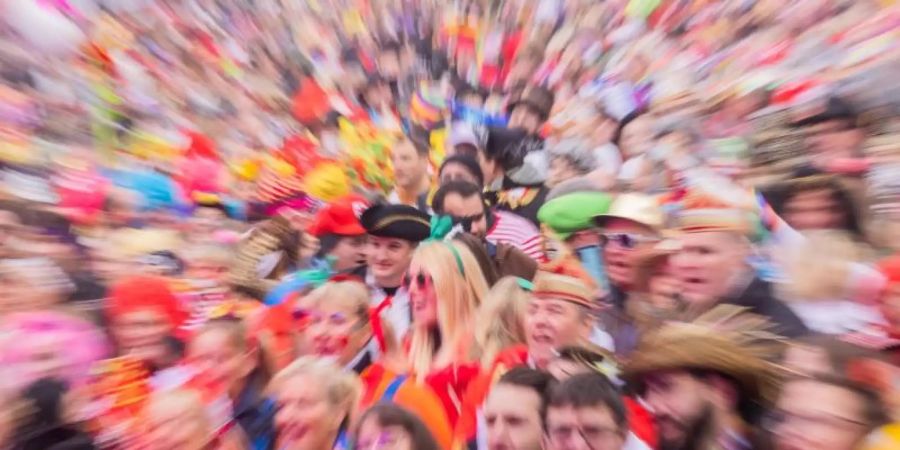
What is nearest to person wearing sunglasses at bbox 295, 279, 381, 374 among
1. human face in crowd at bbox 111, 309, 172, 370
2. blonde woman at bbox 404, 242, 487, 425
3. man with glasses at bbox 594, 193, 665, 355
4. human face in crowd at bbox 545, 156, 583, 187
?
blonde woman at bbox 404, 242, 487, 425

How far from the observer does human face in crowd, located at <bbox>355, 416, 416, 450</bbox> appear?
4.22 ft

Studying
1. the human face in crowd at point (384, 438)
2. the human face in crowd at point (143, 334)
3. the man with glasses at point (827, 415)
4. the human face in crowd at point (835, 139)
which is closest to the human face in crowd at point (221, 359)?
the human face in crowd at point (143, 334)

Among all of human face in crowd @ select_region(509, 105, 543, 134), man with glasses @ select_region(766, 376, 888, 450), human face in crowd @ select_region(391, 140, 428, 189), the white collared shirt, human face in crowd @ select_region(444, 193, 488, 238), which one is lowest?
man with glasses @ select_region(766, 376, 888, 450)

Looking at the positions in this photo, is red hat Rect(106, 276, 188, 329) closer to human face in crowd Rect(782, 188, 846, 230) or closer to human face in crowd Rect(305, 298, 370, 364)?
human face in crowd Rect(305, 298, 370, 364)

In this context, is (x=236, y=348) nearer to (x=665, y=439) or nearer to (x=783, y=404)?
(x=665, y=439)

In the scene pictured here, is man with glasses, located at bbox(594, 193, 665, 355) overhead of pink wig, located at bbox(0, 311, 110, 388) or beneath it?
overhead

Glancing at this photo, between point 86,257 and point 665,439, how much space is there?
1.99 metres

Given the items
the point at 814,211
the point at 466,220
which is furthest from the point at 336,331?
the point at 814,211

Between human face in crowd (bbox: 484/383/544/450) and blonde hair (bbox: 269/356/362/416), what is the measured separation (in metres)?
0.35

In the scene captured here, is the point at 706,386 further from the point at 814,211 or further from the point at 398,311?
the point at 398,311

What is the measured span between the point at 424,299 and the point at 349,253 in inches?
31.3

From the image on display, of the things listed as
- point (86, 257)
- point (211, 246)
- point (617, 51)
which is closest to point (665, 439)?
point (211, 246)

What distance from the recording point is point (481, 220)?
2.66 meters

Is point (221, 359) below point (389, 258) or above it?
below
